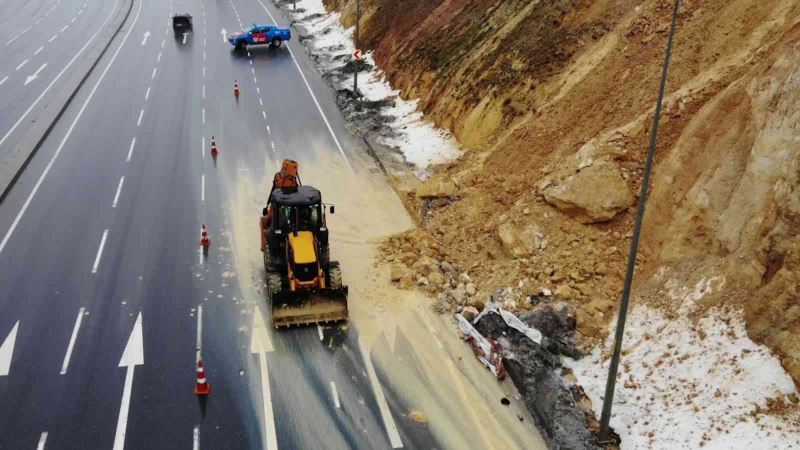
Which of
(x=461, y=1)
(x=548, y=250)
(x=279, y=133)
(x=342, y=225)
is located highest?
(x=461, y=1)

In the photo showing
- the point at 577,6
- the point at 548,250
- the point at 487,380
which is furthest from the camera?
the point at 577,6

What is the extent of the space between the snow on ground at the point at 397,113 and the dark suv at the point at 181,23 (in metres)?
8.87

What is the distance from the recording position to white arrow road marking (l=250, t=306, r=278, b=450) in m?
13.7

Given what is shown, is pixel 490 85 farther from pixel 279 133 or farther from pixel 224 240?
pixel 224 240

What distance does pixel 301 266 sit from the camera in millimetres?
16547

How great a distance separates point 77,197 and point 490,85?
16233 mm

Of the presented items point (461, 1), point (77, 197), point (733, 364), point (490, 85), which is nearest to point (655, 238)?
point (733, 364)

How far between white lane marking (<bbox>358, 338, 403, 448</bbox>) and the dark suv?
38201 millimetres

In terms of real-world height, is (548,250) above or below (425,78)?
below

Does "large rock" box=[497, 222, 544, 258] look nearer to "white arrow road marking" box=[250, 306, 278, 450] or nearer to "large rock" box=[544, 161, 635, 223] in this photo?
"large rock" box=[544, 161, 635, 223]

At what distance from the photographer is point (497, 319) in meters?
17.0

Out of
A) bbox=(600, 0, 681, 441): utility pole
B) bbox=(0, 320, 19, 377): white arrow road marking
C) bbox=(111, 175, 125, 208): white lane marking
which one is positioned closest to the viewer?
bbox=(600, 0, 681, 441): utility pole

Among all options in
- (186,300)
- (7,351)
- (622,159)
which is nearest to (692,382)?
(622,159)

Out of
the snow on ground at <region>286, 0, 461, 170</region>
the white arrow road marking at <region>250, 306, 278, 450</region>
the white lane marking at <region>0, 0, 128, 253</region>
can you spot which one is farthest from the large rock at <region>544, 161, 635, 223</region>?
the white lane marking at <region>0, 0, 128, 253</region>
